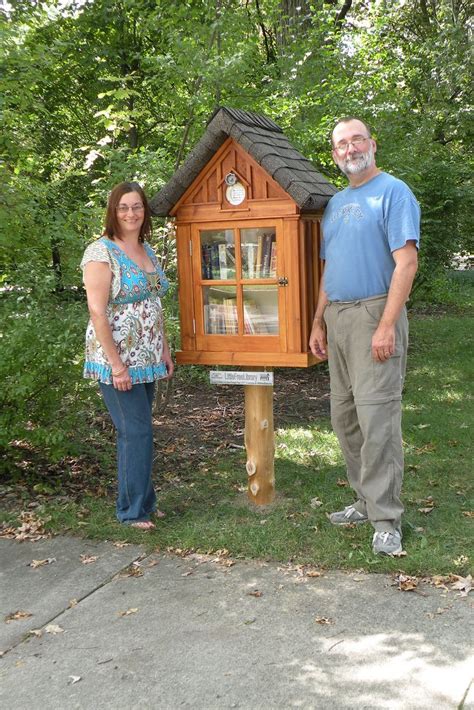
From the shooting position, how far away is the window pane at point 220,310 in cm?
452

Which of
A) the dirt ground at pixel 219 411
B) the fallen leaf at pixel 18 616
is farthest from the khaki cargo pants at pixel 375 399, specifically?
the dirt ground at pixel 219 411

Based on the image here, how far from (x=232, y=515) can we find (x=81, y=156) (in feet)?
20.1

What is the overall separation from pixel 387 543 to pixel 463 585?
48 centimetres

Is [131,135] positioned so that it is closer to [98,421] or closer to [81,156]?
[81,156]

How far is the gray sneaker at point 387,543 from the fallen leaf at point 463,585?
1.24 feet

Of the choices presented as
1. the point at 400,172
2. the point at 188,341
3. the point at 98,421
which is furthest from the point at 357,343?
the point at 400,172

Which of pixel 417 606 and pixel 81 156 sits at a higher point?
pixel 81 156

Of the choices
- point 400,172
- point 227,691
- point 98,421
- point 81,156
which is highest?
point 81,156

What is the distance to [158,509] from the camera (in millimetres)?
4840

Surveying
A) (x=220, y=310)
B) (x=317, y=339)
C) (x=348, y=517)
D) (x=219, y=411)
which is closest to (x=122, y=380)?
(x=220, y=310)

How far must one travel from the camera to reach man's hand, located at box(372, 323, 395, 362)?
12.5 feet

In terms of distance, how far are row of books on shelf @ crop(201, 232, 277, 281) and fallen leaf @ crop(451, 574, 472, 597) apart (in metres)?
1.93

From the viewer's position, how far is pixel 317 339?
14.1 ft

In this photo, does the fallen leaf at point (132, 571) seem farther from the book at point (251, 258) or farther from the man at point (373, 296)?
the book at point (251, 258)
